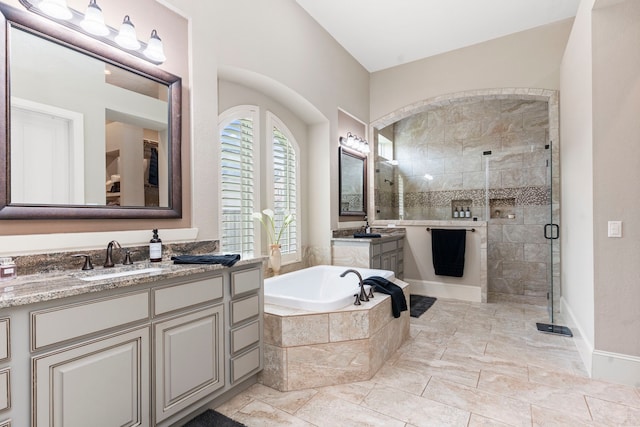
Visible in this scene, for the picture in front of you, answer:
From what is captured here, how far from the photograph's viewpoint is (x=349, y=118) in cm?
486

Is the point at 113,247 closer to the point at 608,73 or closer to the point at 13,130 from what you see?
the point at 13,130

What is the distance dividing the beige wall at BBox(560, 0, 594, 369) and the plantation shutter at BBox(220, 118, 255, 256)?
2.93 meters

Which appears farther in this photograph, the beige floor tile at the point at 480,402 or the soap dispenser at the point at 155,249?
the soap dispenser at the point at 155,249

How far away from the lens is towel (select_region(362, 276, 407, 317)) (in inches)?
112

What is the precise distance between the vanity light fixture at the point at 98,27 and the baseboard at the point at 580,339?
3.77 meters

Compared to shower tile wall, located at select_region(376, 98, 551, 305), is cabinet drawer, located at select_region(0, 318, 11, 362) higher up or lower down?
lower down

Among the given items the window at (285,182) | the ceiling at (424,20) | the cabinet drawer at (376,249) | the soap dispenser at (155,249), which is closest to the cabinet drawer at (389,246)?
the cabinet drawer at (376,249)

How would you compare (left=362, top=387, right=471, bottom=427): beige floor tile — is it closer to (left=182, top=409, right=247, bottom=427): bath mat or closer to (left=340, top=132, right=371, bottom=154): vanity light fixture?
(left=182, top=409, right=247, bottom=427): bath mat

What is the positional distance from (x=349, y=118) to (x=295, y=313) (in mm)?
3295

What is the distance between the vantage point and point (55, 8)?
5.70ft

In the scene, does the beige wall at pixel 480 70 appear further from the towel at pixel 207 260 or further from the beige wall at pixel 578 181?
the towel at pixel 207 260

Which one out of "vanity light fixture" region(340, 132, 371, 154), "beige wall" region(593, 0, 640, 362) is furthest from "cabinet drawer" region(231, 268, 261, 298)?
"vanity light fixture" region(340, 132, 371, 154)

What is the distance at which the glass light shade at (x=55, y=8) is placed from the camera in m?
1.71

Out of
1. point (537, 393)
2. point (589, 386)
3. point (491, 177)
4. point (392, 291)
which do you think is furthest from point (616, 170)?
point (491, 177)
